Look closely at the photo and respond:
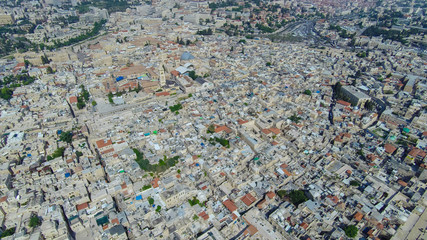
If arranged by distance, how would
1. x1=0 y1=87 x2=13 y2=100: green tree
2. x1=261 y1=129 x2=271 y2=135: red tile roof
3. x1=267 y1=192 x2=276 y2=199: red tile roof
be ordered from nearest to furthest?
x1=267 y1=192 x2=276 y2=199: red tile roof, x1=261 y1=129 x2=271 y2=135: red tile roof, x1=0 y1=87 x2=13 y2=100: green tree

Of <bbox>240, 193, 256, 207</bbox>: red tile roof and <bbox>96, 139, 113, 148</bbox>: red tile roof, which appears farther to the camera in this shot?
<bbox>96, 139, 113, 148</bbox>: red tile roof

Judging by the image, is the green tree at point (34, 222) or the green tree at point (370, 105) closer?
the green tree at point (34, 222)

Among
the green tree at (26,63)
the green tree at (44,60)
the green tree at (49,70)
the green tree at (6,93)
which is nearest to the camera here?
the green tree at (6,93)

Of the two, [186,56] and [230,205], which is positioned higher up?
[186,56]

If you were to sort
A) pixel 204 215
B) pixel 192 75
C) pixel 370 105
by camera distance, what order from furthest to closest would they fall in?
pixel 192 75 → pixel 370 105 → pixel 204 215

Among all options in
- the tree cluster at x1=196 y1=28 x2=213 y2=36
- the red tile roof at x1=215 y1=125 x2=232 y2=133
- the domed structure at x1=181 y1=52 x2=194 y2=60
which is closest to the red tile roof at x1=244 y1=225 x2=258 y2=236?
the red tile roof at x1=215 y1=125 x2=232 y2=133

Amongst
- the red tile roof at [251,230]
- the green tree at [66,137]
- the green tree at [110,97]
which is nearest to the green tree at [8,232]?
the green tree at [66,137]

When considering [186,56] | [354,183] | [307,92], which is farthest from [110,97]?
[354,183]

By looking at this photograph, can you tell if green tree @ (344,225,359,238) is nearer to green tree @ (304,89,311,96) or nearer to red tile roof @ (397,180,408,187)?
red tile roof @ (397,180,408,187)

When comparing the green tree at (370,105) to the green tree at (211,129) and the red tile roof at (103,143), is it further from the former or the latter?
the red tile roof at (103,143)

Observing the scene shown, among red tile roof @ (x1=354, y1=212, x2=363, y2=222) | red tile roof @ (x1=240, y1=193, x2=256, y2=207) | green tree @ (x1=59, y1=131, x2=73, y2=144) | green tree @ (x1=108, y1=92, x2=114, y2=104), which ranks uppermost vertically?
green tree @ (x1=59, y1=131, x2=73, y2=144)

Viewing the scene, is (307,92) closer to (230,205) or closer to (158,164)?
(230,205)

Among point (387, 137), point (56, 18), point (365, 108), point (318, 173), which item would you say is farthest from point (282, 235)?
point (56, 18)
